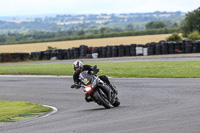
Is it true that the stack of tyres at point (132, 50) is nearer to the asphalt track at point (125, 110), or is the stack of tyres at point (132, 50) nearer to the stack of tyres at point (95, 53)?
the stack of tyres at point (95, 53)

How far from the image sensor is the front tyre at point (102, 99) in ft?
42.6

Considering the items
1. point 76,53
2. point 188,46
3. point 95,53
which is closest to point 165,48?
point 188,46

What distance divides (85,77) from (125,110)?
167 cm

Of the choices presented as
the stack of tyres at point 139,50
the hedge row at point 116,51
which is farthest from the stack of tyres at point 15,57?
the stack of tyres at point 139,50

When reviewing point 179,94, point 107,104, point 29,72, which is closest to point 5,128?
point 107,104

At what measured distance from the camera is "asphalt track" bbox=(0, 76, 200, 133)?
912 centimetres

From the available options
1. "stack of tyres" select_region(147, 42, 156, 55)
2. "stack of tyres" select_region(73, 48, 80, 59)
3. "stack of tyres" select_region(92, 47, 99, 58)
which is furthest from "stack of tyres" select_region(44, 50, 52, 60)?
"stack of tyres" select_region(147, 42, 156, 55)

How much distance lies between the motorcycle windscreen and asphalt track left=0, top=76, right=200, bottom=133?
91 cm

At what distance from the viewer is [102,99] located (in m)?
13.1

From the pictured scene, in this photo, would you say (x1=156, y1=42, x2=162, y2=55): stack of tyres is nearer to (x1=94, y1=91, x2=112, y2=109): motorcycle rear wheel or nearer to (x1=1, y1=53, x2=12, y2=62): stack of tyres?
(x1=1, y1=53, x2=12, y2=62): stack of tyres

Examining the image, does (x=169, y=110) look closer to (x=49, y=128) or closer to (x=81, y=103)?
(x=49, y=128)

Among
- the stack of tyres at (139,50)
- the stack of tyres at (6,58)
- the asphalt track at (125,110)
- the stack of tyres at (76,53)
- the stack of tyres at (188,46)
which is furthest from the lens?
the stack of tyres at (6,58)

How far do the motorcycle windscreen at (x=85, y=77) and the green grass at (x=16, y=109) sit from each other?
219cm

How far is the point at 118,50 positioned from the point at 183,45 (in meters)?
6.64
